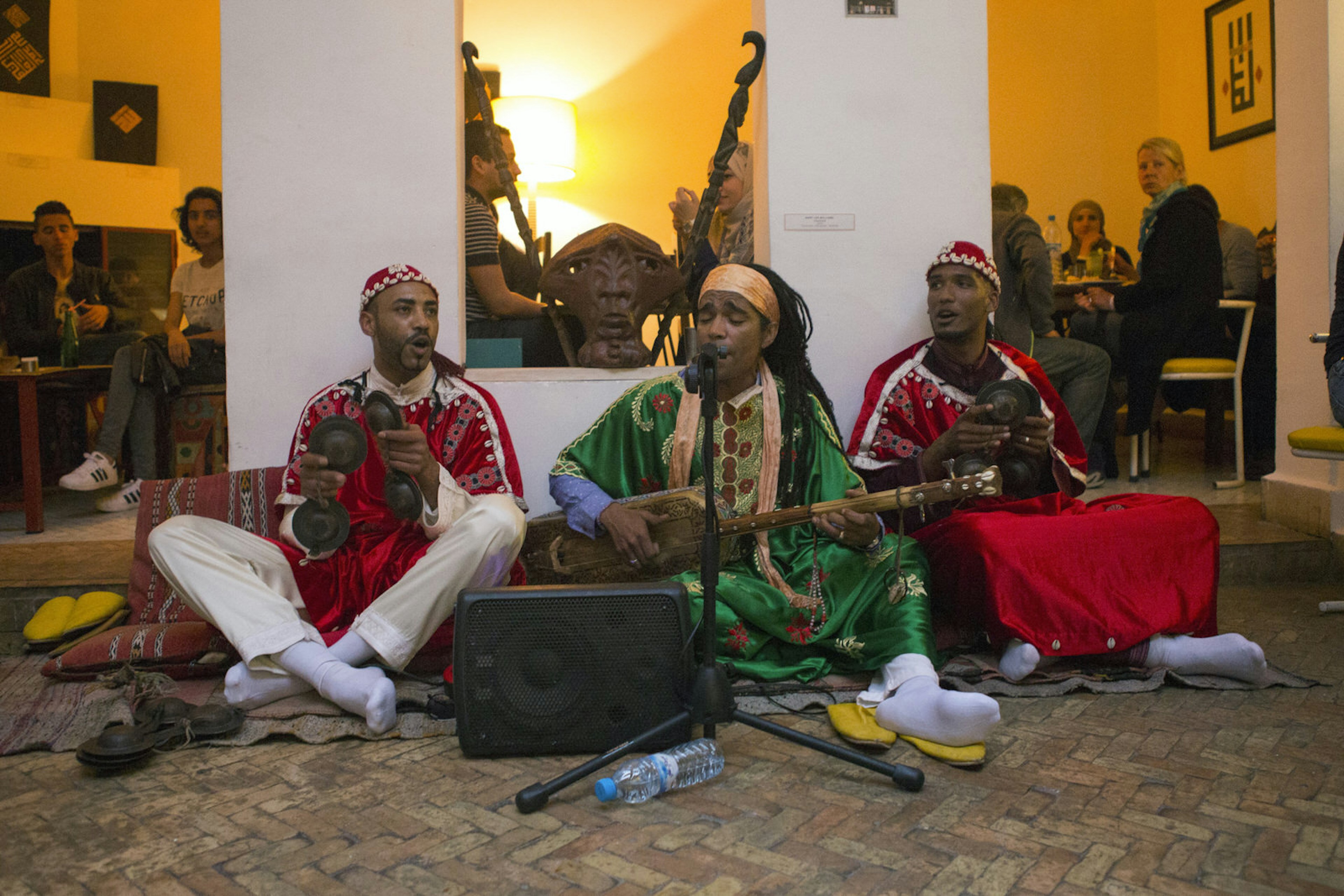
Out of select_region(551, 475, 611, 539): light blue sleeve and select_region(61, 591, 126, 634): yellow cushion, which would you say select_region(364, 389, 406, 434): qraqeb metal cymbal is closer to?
select_region(551, 475, 611, 539): light blue sleeve

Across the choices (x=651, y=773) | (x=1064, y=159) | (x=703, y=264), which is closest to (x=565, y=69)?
(x=703, y=264)

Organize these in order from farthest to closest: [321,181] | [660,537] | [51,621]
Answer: [321,181] → [51,621] → [660,537]

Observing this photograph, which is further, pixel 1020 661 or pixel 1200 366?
pixel 1200 366

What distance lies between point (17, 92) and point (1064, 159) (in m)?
8.15

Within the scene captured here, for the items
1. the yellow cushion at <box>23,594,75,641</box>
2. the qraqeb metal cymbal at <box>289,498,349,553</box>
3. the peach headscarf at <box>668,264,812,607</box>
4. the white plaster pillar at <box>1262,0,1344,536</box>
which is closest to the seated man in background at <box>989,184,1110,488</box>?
the white plaster pillar at <box>1262,0,1344,536</box>

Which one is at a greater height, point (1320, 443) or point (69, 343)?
point (69, 343)

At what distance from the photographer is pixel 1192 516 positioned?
3434mm

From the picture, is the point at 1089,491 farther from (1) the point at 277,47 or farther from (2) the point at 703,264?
(1) the point at 277,47

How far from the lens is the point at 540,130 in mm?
7125

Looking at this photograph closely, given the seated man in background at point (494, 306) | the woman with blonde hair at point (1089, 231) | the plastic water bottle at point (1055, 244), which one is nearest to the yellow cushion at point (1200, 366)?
the plastic water bottle at point (1055, 244)

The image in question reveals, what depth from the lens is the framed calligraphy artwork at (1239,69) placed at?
7.55 m

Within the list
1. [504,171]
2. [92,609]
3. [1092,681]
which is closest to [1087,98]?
[504,171]

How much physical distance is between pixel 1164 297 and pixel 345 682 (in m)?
4.99

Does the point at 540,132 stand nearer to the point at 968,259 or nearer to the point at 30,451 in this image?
the point at 30,451
